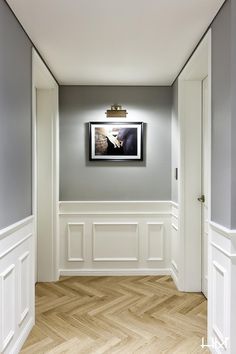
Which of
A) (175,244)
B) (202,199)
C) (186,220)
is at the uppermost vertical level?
(202,199)

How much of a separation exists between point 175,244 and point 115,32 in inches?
91.2

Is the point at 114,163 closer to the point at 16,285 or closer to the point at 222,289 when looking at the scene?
the point at 16,285

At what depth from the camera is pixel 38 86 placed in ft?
11.0

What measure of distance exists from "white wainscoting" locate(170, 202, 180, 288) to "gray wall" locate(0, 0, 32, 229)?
5.56 feet

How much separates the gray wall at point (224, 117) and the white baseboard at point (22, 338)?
5.35 feet

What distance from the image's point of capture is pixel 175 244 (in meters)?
3.41

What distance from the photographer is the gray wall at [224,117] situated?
1.76 m

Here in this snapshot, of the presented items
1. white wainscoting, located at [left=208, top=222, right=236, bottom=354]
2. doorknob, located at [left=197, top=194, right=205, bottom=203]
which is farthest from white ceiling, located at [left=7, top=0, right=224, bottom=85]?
white wainscoting, located at [left=208, top=222, right=236, bottom=354]

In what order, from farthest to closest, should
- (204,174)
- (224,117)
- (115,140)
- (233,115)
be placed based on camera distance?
1. (115,140)
2. (204,174)
3. (224,117)
4. (233,115)

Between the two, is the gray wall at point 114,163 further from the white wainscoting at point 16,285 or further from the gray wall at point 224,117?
the gray wall at point 224,117

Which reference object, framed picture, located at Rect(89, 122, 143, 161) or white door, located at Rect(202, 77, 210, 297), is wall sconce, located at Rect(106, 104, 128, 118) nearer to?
framed picture, located at Rect(89, 122, 143, 161)

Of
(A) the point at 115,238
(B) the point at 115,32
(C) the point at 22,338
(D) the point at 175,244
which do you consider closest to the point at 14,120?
(B) the point at 115,32

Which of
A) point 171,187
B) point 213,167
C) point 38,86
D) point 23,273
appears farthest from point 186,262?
point 38,86

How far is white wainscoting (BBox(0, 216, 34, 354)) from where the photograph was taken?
183 cm
